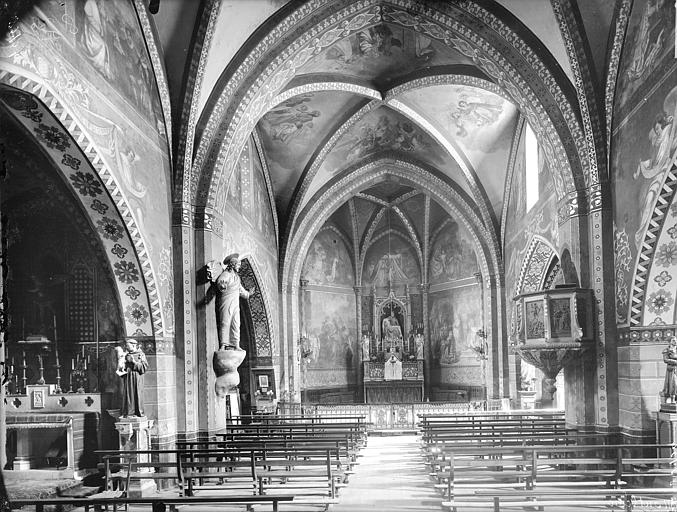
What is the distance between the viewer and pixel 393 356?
29.0m

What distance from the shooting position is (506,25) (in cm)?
1391

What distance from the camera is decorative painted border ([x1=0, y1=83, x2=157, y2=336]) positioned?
8.65m

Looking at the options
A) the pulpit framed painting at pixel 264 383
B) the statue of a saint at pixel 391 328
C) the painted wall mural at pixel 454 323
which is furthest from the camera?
the statue of a saint at pixel 391 328

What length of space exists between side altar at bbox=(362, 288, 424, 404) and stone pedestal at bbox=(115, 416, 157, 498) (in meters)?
17.8

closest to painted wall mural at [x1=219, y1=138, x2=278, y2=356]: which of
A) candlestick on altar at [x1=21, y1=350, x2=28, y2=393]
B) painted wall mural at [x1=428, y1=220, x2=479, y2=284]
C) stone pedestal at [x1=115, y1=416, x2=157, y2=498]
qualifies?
candlestick on altar at [x1=21, y1=350, x2=28, y2=393]

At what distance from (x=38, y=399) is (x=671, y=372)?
1017cm

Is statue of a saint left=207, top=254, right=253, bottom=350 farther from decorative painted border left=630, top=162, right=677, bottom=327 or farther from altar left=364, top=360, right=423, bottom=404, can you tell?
altar left=364, top=360, right=423, bottom=404

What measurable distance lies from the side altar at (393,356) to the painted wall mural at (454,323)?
730 mm

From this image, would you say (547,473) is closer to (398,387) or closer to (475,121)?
(475,121)

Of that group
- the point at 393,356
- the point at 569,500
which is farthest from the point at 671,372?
the point at 393,356

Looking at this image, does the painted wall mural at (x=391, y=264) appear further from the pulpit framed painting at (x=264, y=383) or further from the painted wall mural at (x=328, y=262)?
the pulpit framed painting at (x=264, y=383)

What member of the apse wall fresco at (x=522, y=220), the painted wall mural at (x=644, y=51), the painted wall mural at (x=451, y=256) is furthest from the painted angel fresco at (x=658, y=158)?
the painted wall mural at (x=451, y=256)

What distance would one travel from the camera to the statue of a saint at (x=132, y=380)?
11.5 meters

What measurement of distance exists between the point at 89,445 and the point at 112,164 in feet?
16.2
